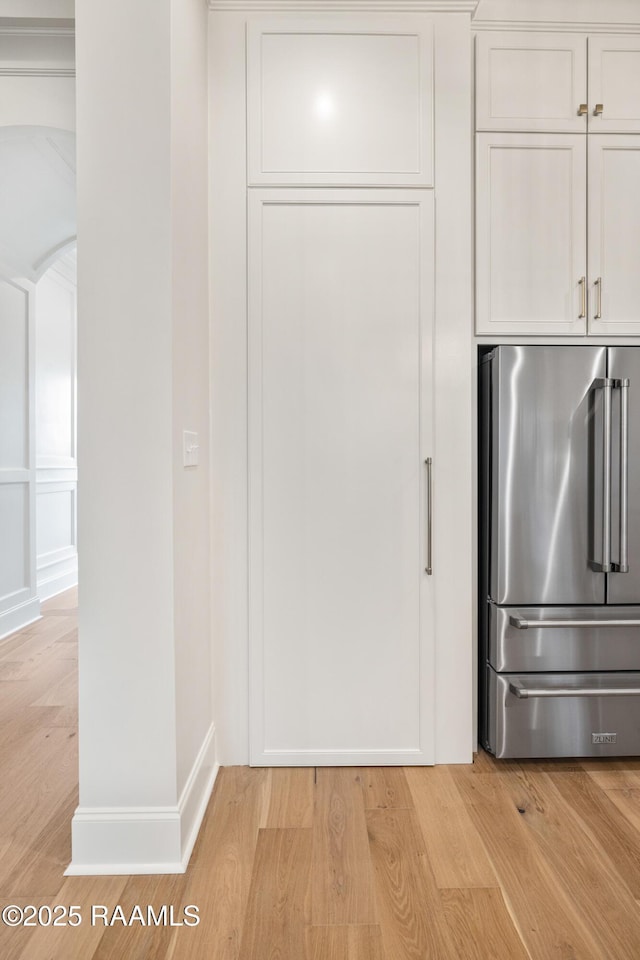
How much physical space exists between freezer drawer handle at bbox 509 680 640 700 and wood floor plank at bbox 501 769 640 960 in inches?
11.7

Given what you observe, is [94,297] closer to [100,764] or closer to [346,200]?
[346,200]

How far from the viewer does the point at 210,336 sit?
2268 millimetres

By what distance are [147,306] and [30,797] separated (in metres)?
1.69

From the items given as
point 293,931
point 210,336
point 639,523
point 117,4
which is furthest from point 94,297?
point 639,523

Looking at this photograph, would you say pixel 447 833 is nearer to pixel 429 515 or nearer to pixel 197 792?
pixel 197 792

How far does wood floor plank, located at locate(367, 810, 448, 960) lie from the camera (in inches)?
56.1

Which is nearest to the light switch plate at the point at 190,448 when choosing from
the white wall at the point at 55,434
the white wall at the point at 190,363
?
the white wall at the point at 190,363

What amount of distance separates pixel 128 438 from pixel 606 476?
1.67 meters

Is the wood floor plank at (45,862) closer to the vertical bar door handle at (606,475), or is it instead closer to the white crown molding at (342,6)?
the vertical bar door handle at (606,475)

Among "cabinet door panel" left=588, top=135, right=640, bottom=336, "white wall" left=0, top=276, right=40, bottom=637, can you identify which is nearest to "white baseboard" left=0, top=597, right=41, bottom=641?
"white wall" left=0, top=276, right=40, bottom=637

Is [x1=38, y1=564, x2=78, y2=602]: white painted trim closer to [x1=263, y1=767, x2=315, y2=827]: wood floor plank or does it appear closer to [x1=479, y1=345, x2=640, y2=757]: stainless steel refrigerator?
[x1=263, y1=767, x2=315, y2=827]: wood floor plank

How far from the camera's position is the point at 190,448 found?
1917mm

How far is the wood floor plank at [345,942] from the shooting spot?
1.40 meters

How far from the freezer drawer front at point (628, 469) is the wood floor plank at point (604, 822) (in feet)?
2.18
